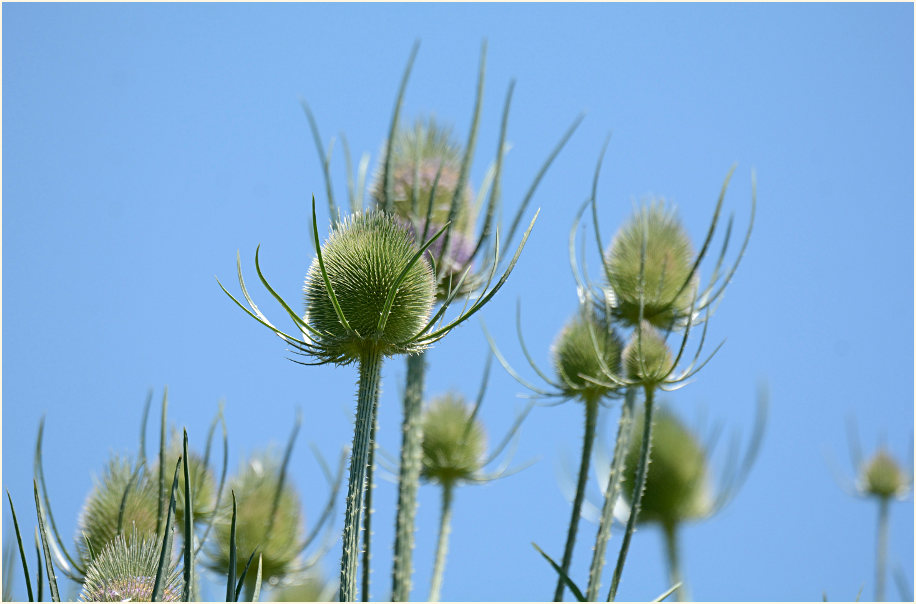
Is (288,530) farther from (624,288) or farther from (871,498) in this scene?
(871,498)

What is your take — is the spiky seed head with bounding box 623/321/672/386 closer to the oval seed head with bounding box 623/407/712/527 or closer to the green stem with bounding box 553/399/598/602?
the green stem with bounding box 553/399/598/602

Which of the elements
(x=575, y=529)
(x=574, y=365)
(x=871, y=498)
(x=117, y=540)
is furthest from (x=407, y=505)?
(x=871, y=498)

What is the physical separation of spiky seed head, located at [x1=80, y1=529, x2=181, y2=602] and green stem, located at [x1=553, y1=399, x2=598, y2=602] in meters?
1.25

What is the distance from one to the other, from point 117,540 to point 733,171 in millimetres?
2205

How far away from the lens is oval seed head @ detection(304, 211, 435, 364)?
229 centimetres

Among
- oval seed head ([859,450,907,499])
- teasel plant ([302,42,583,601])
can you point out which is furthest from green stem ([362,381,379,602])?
oval seed head ([859,450,907,499])

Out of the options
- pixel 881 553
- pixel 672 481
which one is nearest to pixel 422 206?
pixel 672 481

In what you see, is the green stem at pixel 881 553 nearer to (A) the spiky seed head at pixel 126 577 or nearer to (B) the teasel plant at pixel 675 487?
(B) the teasel plant at pixel 675 487

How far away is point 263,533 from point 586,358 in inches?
57.2

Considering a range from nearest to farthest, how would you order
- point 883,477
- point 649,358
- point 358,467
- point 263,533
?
point 358,467 → point 649,358 → point 263,533 → point 883,477

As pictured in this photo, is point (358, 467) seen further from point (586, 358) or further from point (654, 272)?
point (654, 272)

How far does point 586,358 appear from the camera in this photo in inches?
142

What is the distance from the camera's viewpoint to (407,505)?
128 inches

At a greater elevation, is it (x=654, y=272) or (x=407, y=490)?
(x=654, y=272)
